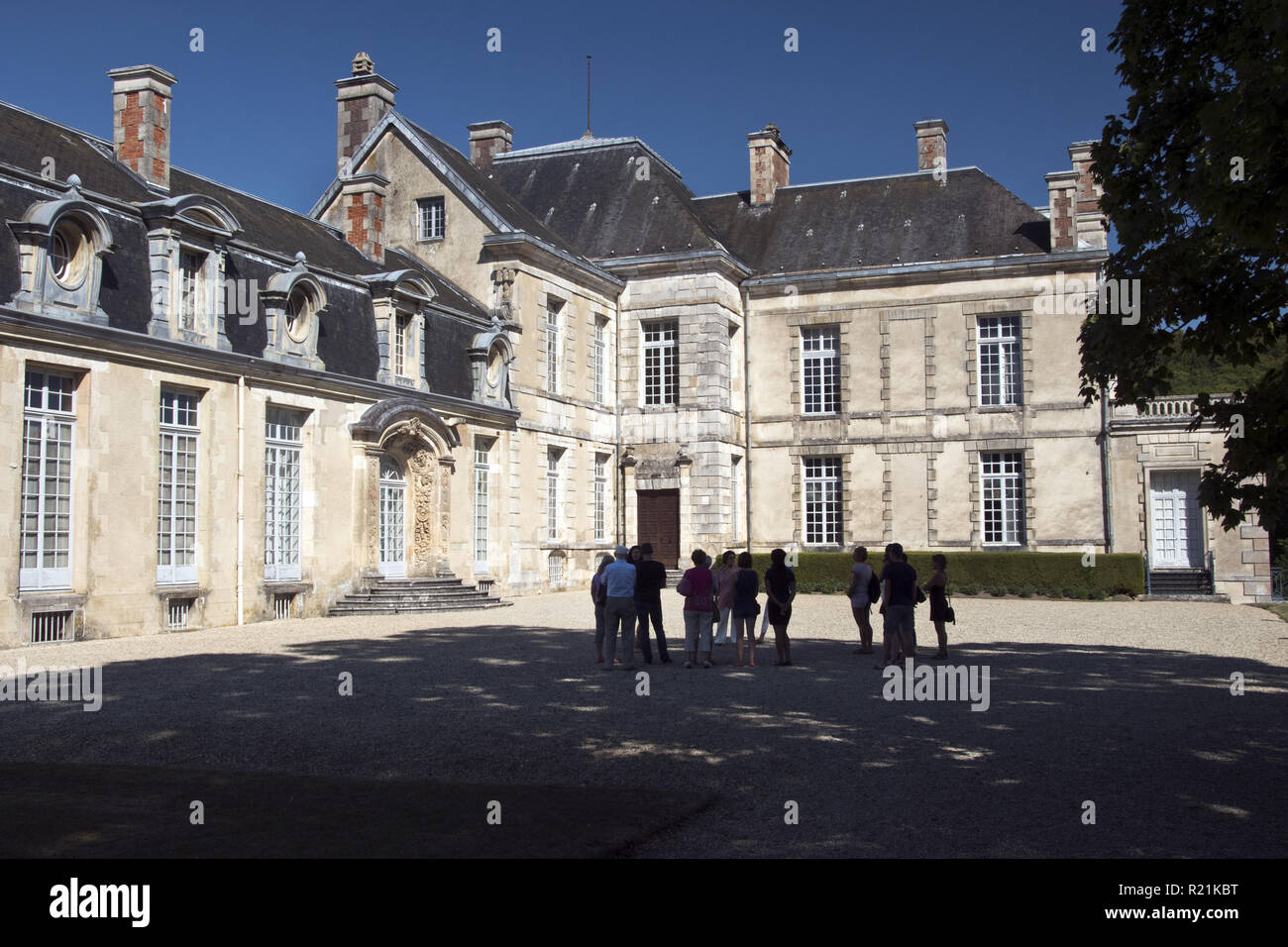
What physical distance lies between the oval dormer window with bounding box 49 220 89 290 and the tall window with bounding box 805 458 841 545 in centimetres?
1755

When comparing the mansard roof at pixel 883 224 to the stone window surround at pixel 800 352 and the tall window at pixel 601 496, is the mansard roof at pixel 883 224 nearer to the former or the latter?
the stone window surround at pixel 800 352

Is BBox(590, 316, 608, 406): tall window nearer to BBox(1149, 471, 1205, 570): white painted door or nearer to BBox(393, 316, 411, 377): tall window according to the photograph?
BBox(393, 316, 411, 377): tall window

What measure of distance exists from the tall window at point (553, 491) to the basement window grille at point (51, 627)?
1196 cm

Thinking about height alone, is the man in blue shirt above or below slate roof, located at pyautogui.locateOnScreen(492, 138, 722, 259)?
below

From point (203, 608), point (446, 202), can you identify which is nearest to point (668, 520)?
point (446, 202)

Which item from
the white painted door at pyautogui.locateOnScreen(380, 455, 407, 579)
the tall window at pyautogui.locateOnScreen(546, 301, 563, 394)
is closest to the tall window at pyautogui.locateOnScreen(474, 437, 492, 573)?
the white painted door at pyautogui.locateOnScreen(380, 455, 407, 579)

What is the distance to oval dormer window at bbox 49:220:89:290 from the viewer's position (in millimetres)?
14312

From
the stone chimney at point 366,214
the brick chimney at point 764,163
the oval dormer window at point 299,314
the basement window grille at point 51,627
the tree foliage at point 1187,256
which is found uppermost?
the brick chimney at point 764,163

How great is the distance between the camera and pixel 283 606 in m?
17.8

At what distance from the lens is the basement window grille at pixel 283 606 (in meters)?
17.6

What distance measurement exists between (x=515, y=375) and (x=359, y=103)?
7243 millimetres

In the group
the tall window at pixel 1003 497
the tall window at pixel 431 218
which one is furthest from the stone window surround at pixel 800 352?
the tall window at pixel 431 218

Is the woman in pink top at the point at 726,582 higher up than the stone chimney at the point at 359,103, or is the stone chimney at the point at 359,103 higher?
the stone chimney at the point at 359,103

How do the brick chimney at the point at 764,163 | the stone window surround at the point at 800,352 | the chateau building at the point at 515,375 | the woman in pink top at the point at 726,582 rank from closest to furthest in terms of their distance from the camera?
the woman in pink top at the point at 726,582
the chateau building at the point at 515,375
the stone window surround at the point at 800,352
the brick chimney at the point at 764,163
